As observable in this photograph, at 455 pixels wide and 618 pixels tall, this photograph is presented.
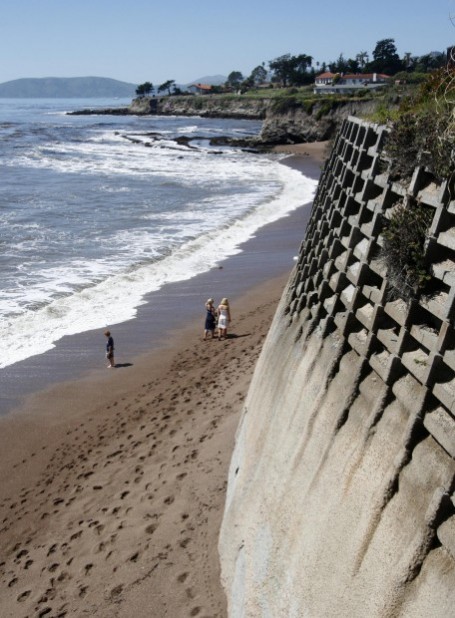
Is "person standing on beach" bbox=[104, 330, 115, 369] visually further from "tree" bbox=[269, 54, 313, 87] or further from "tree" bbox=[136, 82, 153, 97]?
"tree" bbox=[136, 82, 153, 97]

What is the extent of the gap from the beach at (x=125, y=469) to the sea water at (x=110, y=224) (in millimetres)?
2077

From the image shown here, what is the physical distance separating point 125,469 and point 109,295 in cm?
972

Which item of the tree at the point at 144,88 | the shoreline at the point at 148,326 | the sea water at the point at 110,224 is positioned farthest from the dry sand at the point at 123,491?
the tree at the point at 144,88

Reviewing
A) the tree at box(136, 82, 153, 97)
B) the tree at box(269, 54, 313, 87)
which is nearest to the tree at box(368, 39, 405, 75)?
the tree at box(269, 54, 313, 87)

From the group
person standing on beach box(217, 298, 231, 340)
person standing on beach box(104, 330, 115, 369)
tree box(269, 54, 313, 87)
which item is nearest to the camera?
person standing on beach box(104, 330, 115, 369)

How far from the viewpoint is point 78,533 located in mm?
8492

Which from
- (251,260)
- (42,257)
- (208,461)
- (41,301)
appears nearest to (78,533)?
(208,461)

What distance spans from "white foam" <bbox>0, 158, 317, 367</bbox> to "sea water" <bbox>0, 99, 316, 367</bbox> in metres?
0.03

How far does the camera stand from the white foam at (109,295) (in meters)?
15.7

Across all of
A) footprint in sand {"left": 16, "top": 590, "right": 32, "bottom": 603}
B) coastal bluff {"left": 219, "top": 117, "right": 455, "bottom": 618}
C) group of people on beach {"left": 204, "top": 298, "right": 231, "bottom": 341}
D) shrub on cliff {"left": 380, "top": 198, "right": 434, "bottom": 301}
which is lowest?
footprint in sand {"left": 16, "top": 590, "right": 32, "bottom": 603}

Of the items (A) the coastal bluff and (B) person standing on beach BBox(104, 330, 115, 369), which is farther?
(B) person standing on beach BBox(104, 330, 115, 369)

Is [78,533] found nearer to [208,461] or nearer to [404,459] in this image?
[208,461]

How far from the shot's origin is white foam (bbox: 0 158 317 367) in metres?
15.7

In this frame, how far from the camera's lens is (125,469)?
9.72 metres
